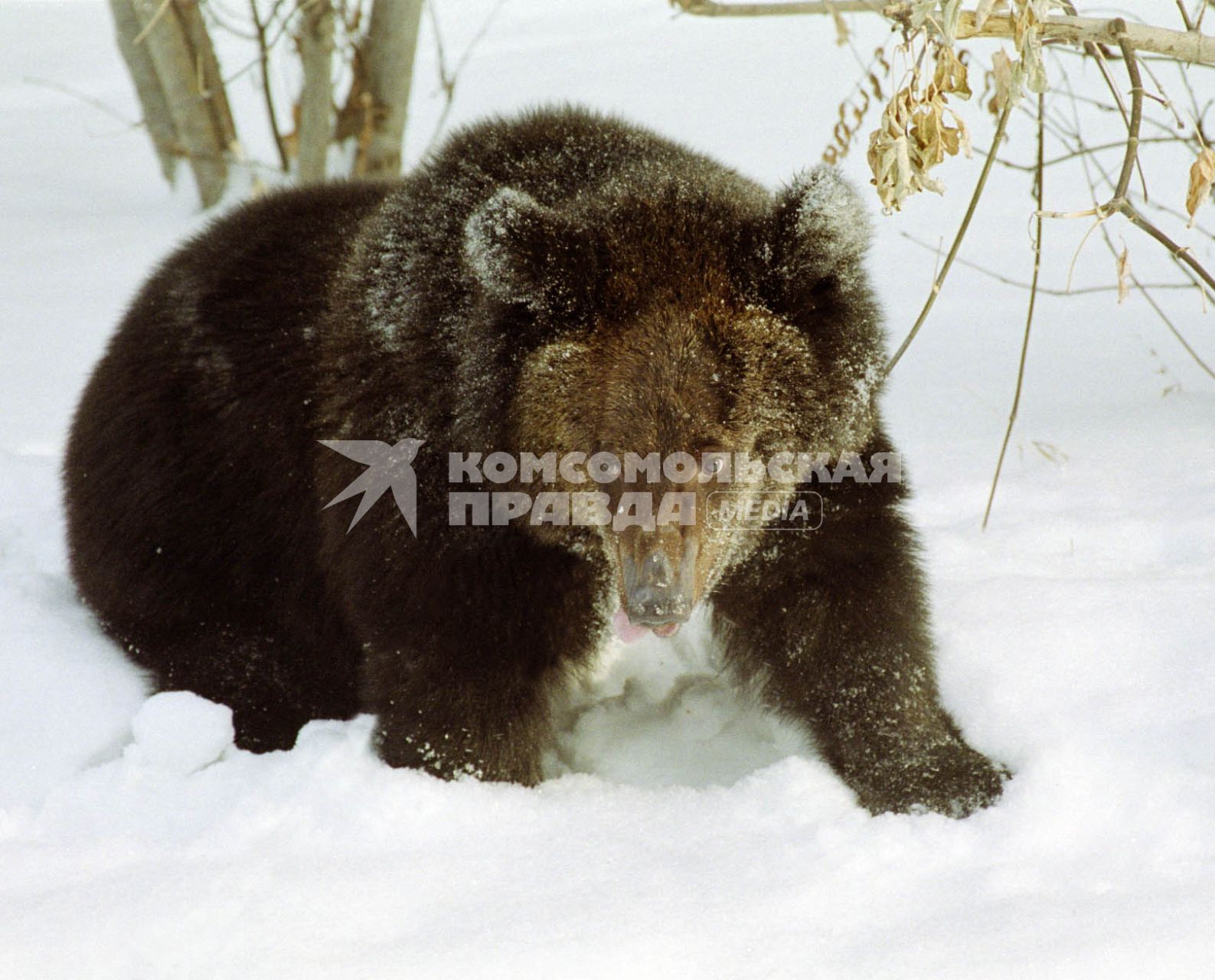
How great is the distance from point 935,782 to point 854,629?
0.46m

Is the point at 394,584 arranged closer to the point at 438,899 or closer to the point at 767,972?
the point at 438,899

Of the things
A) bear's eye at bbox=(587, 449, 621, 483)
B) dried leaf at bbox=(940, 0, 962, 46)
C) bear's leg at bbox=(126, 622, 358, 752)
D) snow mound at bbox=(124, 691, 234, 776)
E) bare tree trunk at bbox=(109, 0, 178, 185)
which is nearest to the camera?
dried leaf at bbox=(940, 0, 962, 46)

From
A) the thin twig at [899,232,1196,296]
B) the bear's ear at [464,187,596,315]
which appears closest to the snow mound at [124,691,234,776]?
the bear's ear at [464,187,596,315]

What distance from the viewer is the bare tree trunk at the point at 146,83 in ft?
31.0

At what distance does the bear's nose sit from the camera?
10.1 feet

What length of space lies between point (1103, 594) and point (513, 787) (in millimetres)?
1946

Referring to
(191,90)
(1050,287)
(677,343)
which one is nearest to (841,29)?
(677,343)

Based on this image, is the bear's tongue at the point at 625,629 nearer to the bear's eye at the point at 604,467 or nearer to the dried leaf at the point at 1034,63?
the bear's eye at the point at 604,467

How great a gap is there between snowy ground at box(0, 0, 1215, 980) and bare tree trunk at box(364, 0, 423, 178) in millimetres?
3841

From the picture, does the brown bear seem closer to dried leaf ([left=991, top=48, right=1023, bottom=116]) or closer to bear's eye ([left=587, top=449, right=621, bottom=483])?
bear's eye ([left=587, top=449, right=621, bottom=483])

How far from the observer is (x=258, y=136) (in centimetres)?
1391

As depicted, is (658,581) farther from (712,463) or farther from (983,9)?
(983,9)

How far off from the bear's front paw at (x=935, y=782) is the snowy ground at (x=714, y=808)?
0.10 m

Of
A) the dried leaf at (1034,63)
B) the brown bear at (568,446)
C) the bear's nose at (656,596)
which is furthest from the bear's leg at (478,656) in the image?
the dried leaf at (1034,63)
